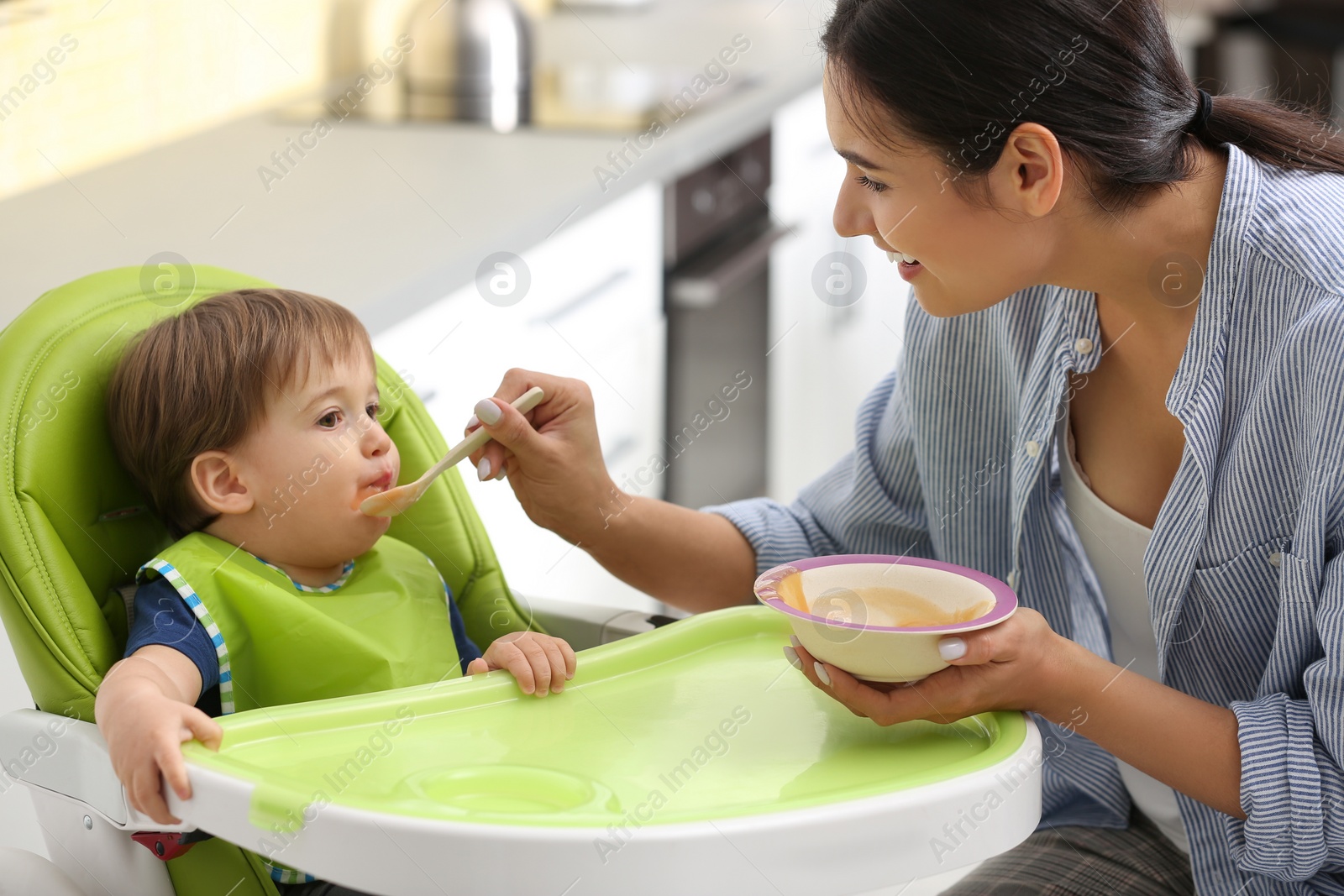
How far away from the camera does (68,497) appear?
953 mm

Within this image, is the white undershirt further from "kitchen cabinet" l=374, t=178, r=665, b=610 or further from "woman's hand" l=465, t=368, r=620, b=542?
"kitchen cabinet" l=374, t=178, r=665, b=610

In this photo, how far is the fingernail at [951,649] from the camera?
840 mm

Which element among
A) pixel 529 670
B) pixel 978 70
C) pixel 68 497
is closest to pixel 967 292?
pixel 978 70

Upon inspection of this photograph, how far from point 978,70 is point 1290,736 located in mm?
533

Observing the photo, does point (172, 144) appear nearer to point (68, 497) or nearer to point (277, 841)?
point (68, 497)

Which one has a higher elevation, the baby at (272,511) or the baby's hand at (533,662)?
the baby at (272,511)

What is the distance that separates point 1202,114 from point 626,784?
2.39 feet

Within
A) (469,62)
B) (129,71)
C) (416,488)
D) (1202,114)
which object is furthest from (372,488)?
(469,62)

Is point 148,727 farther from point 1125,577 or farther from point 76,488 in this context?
point 1125,577

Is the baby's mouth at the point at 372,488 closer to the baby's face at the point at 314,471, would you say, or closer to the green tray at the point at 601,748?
the baby's face at the point at 314,471

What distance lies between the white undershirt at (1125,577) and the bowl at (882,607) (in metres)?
0.24

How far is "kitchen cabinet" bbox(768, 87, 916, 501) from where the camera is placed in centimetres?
278

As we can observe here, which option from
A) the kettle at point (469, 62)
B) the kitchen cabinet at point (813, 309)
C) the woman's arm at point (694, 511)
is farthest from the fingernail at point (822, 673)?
the kitchen cabinet at point (813, 309)

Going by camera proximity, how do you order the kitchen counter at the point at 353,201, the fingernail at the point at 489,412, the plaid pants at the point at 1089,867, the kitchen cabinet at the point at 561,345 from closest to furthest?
the fingernail at the point at 489,412, the plaid pants at the point at 1089,867, the kitchen counter at the point at 353,201, the kitchen cabinet at the point at 561,345
